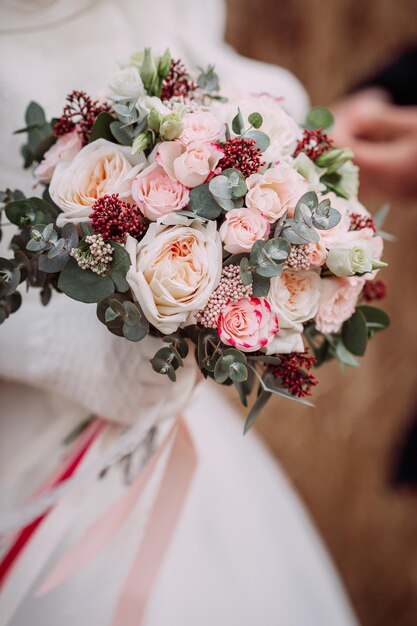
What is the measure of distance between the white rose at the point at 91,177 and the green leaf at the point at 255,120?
0.11 metres

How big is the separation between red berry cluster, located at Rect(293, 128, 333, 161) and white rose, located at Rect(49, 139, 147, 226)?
0.18 m

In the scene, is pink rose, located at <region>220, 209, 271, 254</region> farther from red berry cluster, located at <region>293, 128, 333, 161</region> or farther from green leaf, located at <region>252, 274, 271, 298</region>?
red berry cluster, located at <region>293, 128, 333, 161</region>

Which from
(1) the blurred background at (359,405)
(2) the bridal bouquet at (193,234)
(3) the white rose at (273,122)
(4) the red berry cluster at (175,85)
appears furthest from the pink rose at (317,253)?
(1) the blurred background at (359,405)

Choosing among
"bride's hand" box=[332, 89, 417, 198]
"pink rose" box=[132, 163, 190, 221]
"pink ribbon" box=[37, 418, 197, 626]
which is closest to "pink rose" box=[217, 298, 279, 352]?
"pink rose" box=[132, 163, 190, 221]

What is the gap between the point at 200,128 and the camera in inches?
22.5

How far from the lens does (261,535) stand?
106 cm

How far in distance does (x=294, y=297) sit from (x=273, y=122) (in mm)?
193

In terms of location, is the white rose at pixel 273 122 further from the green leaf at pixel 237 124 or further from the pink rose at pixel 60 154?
the pink rose at pixel 60 154

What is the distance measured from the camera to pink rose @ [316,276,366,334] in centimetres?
59

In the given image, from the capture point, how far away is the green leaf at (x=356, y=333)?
660 millimetres

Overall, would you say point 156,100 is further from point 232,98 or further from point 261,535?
point 261,535

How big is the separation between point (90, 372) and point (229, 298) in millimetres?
297

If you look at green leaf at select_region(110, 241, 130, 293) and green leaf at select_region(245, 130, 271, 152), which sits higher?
green leaf at select_region(245, 130, 271, 152)

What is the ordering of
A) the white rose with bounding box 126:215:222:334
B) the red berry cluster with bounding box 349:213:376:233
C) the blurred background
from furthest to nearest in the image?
the blurred background, the red berry cluster with bounding box 349:213:376:233, the white rose with bounding box 126:215:222:334
